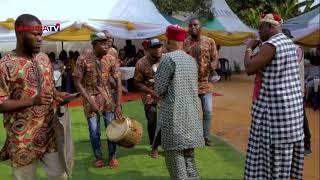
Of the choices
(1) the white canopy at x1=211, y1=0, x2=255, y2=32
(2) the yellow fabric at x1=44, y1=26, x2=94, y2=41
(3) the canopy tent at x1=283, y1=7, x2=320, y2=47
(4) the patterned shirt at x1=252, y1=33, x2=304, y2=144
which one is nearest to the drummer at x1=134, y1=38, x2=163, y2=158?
(4) the patterned shirt at x1=252, y1=33, x2=304, y2=144

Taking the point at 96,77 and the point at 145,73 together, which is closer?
the point at 96,77

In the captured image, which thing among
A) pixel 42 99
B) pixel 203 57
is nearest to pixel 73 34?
pixel 203 57

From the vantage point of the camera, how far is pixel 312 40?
534 inches

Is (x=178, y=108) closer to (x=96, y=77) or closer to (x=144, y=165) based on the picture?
(x=96, y=77)

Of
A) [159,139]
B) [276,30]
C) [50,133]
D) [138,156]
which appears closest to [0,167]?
[138,156]

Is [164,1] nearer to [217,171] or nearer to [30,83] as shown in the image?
[217,171]

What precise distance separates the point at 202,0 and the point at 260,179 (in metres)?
16.2

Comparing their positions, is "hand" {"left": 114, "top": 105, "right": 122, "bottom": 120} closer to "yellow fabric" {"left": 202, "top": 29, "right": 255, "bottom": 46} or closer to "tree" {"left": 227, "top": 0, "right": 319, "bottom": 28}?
"yellow fabric" {"left": 202, "top": 29, "right": 255, "bottom": 46}

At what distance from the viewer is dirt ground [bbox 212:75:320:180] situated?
Answer: 6176 mm

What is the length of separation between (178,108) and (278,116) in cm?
92

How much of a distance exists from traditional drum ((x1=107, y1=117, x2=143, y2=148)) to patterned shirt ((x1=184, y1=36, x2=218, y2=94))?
1.92 m

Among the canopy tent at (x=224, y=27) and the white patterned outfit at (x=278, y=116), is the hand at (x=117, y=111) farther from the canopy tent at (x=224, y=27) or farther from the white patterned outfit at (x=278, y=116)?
the canopy tent at (x=224, y=27)

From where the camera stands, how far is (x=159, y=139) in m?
4.98

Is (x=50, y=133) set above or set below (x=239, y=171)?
above
